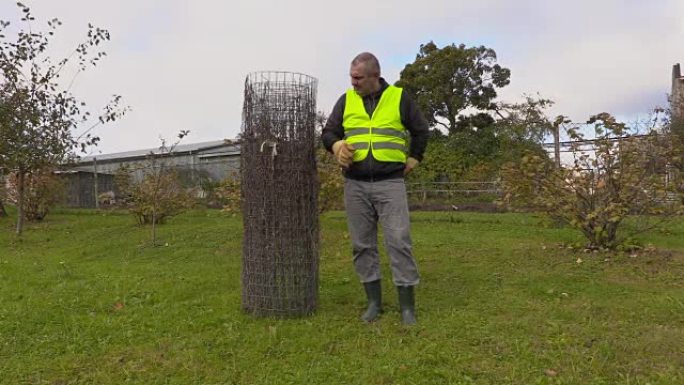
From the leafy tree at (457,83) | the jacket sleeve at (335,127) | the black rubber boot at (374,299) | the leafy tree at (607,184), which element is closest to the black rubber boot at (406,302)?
the black rubber boot at (374,299)

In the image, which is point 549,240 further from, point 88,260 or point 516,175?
point 88,260

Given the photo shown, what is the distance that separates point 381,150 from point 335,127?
15.5 inches

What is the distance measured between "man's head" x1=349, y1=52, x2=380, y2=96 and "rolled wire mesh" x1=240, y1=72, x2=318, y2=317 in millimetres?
436

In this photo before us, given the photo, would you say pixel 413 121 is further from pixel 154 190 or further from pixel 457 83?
pixel 457 83

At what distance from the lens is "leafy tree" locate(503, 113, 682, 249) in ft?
20.6

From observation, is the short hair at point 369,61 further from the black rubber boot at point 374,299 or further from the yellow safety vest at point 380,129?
the black rubber boot at point 374,299

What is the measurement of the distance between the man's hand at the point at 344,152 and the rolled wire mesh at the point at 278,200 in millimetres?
294

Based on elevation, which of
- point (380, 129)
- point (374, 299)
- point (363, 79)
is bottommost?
point (374, 299)

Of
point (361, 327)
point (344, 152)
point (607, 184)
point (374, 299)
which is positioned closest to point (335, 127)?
point (344, 152)

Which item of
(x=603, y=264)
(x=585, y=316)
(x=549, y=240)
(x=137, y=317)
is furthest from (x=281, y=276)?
(x=549, y=240)

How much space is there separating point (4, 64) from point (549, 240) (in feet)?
31.9

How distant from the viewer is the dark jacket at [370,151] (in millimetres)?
3848

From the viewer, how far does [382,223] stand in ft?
13.0

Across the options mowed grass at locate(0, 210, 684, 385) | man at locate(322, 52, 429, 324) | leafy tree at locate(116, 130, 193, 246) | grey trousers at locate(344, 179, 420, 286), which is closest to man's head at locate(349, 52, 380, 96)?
man at locate(322, 52, 429, 324)
